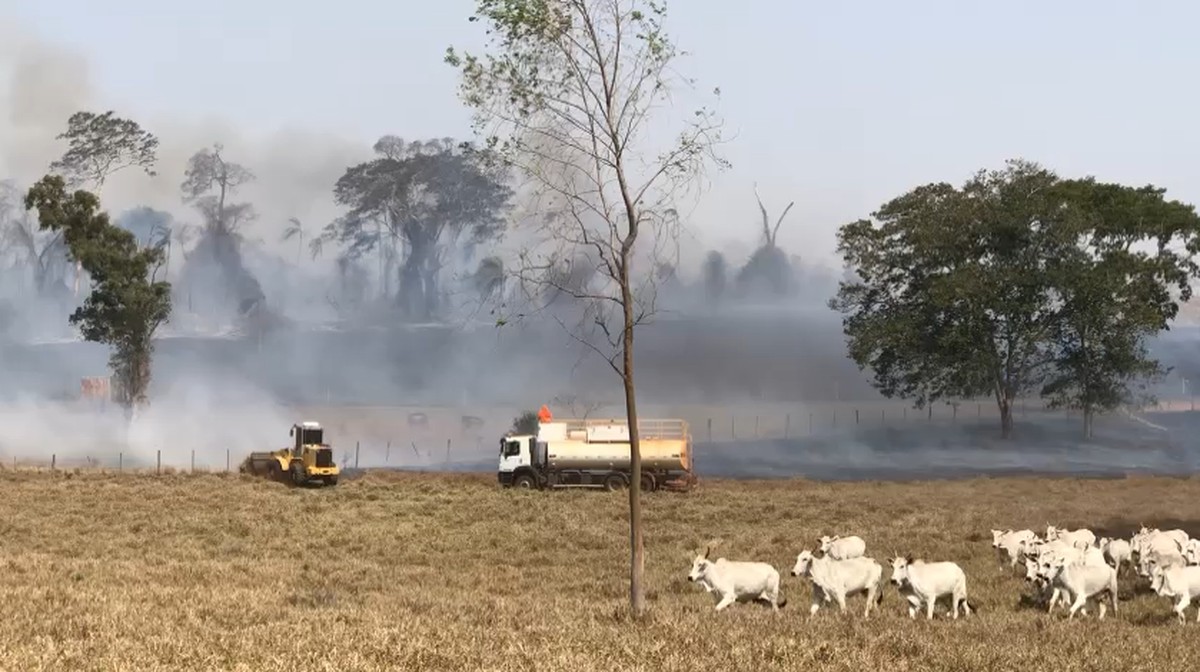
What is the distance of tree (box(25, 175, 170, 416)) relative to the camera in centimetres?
8069

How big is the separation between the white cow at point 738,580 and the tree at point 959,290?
58.4 metres

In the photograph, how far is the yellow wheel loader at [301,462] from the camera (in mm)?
62844

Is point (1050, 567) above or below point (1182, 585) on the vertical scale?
above

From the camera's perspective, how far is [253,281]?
17775 centimetres

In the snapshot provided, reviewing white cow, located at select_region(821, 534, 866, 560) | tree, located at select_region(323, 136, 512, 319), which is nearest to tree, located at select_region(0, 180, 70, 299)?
tree, located at select_region(323, 136, 512, 319)

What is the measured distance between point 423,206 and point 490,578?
140m

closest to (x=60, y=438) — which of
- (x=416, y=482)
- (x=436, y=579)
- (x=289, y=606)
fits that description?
(x=416, y=482)

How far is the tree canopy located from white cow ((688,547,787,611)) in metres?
58.4

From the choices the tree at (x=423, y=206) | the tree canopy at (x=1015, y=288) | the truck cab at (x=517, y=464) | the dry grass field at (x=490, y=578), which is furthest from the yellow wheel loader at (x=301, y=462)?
the tree at (x=423, y=206)

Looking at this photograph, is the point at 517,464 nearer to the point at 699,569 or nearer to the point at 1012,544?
the point at 1012,544

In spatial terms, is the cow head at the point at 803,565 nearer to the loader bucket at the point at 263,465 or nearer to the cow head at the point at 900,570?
the cow head at the point at 900,570

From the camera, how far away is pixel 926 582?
21.9 metres

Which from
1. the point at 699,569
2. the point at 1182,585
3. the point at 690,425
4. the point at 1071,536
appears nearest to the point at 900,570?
the point at 699,569

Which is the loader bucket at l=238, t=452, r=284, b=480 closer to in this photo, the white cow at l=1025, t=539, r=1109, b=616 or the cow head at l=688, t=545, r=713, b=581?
the cow head at l=688, t=545, r=713, b=581
